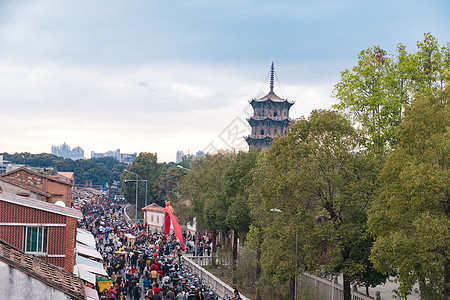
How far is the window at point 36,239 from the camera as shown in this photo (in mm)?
19750

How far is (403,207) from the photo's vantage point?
59.0ft

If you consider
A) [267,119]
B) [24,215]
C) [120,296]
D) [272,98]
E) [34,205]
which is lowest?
[120,296]

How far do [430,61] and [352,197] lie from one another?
10.3m

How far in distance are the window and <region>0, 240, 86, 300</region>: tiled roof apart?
21.7 feet

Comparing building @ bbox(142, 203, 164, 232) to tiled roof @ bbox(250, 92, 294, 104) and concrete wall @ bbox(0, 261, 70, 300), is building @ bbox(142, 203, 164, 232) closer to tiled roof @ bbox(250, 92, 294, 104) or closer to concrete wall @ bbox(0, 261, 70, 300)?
tiled roof @ bbox(250, 92, 294, 104)

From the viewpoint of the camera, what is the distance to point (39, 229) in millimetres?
19953

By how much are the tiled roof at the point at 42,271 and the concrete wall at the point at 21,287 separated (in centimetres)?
9

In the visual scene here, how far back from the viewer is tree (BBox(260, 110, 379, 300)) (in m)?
22.6

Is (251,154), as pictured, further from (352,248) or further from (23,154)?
(23,154)

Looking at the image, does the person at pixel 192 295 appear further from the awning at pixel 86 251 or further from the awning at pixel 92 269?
the awning at pixel 86 251

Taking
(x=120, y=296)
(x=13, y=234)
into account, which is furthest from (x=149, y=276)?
(x=13, y=234)

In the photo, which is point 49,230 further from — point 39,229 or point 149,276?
point 149,276

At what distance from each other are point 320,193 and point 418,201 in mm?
6771

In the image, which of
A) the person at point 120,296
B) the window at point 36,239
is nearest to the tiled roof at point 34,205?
the window at point 36,239
